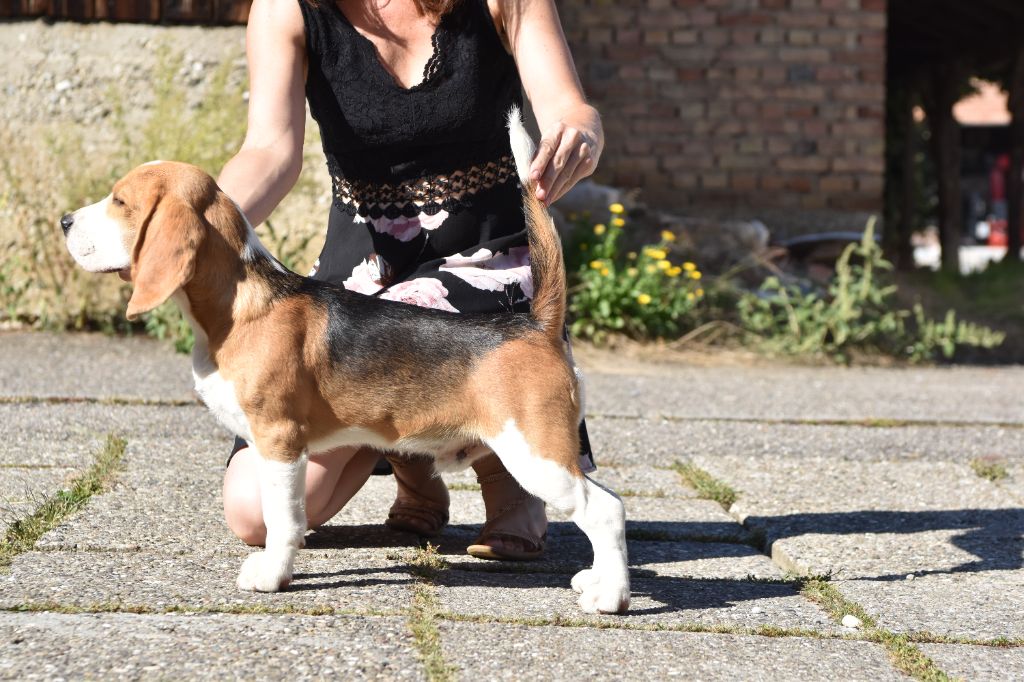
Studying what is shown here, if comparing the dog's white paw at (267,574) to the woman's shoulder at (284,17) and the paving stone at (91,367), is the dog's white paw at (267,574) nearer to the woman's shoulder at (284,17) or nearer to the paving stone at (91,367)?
the woman's shoulder at (284,17)

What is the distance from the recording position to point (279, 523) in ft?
9.61

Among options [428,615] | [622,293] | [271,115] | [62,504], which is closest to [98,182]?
[622,293]

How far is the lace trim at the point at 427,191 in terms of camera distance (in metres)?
3.69

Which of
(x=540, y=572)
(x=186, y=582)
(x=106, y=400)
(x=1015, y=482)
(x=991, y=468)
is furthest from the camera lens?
(x=106, y=400)

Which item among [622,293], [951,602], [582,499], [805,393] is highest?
[582,499]

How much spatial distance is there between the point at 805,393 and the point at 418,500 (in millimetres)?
3400

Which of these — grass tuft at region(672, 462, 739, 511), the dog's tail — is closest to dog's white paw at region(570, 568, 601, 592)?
the dog's tail

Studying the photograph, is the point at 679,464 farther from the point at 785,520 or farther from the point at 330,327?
the point at 330,327

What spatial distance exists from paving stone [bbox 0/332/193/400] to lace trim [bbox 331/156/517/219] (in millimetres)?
2275

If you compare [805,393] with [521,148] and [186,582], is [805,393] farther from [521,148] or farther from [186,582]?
[186,582]

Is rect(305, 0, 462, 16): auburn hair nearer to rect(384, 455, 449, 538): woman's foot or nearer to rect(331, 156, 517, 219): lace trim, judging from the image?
rect(331, 156, 517, 219): lace trim

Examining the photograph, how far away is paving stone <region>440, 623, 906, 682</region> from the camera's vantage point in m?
2.54

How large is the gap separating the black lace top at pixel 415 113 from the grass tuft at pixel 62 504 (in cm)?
121

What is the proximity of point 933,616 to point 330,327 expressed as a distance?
1.63 m
